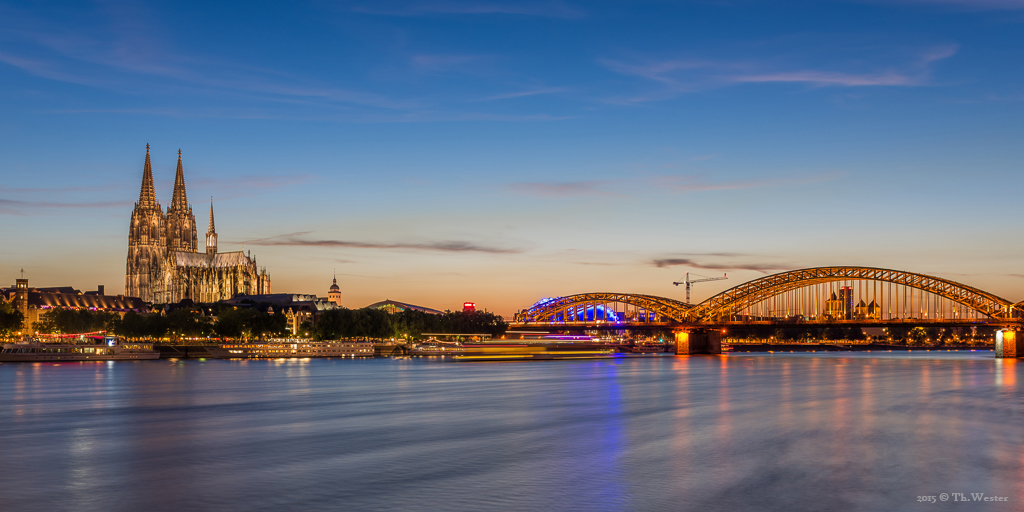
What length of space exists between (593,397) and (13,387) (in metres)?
34.6

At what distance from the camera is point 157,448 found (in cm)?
2564

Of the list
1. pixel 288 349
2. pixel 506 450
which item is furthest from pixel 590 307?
pixel 506 450

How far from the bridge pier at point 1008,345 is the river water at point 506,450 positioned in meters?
77.4

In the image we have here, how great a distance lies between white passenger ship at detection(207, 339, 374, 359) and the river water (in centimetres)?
7359

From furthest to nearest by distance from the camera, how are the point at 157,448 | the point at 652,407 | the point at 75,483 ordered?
the point at 652,407, the point at 157,448, the point at 75,483

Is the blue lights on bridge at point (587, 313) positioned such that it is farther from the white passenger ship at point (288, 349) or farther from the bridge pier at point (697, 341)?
the white passenger ship at point (288, 349)

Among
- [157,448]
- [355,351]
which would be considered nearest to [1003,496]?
[157,448]

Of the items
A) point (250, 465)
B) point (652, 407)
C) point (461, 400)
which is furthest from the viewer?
point (461, 400)

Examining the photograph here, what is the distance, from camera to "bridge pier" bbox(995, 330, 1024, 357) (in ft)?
384

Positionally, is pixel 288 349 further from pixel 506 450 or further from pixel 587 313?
pixel 506 450

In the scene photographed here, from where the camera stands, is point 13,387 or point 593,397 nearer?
point 593,397

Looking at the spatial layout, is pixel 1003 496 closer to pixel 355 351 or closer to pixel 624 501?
pixel 624 501

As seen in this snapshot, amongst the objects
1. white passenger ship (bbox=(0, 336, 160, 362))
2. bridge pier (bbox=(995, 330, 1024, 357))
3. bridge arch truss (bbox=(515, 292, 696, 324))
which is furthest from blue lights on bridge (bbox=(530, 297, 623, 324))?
white passenger ship (bbox=(0, 336, 160, 362))

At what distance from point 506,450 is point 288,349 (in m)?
107
